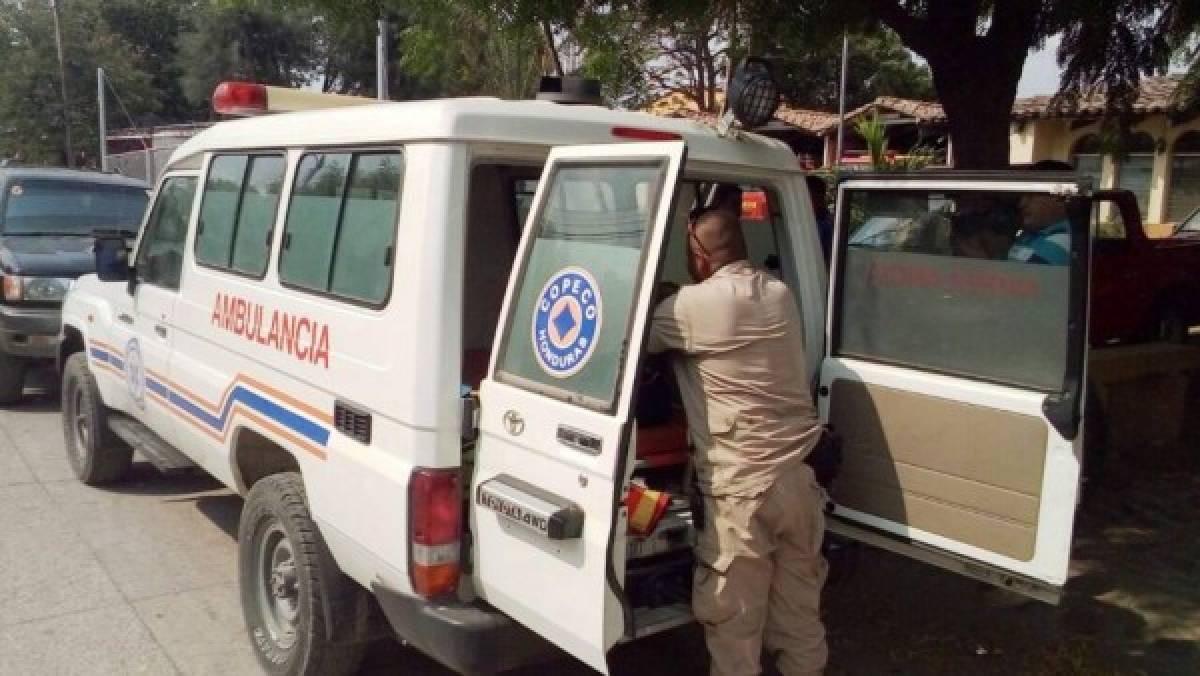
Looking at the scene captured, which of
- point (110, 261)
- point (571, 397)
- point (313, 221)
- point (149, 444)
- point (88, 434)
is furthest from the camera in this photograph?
point (88, 434)

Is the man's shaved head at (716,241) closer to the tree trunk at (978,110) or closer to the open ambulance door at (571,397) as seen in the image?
the open ambulance door at (571,397)

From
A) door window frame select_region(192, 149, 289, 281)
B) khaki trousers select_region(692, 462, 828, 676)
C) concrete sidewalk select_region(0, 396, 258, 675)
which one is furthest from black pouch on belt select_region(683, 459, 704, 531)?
concrete sidewalk select_region(0, 396, 258, 675)

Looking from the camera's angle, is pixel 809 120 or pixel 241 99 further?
pixel 809 120

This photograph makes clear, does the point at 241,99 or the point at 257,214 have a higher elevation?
the point at 241,99

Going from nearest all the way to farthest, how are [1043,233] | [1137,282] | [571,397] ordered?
[571,397] < [1043,233] < [1137,282]

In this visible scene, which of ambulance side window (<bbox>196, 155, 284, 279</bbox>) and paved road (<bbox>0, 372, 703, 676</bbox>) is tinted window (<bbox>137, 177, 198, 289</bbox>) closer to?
ambulance side window (<bbox>196, 155, 284, 279</bbox>)

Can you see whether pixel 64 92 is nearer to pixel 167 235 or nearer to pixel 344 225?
pixel 167 235

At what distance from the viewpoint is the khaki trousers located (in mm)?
2963

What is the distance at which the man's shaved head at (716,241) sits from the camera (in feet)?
10.2

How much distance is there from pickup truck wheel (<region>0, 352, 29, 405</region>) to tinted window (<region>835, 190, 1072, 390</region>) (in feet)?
23.0

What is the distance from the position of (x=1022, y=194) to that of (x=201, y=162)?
3.54 metres

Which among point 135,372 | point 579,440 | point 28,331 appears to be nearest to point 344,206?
point 579,440

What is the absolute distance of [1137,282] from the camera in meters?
10.0

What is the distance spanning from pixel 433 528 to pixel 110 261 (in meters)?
3.08
